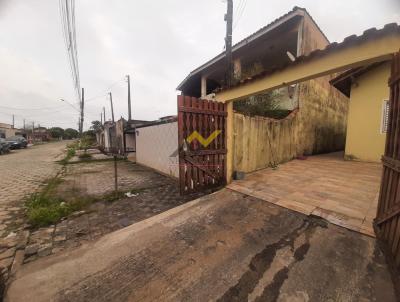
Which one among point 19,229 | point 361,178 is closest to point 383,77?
point 361,178

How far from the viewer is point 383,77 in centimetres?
683

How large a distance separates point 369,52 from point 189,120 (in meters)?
3.02

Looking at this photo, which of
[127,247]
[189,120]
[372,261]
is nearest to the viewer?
[372,261]

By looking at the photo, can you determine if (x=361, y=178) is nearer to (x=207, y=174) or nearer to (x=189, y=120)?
(x=207, y=174)

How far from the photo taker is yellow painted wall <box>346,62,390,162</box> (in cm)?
688

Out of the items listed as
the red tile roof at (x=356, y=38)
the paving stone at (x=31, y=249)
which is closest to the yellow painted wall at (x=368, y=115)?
the red tile roof at (x=356, y=38)

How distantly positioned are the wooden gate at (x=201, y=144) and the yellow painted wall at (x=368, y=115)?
6.70 meters

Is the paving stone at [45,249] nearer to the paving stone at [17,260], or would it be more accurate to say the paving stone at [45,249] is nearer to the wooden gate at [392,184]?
the paving stone at [17,260]

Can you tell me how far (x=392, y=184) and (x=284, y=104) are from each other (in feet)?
24.8

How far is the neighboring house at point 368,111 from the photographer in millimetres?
6840

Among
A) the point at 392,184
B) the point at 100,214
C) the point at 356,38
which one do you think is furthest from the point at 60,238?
the point at 356,38

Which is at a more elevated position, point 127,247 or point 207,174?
point 207,174

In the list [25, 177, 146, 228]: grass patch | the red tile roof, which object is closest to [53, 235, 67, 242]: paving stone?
[25, 177, 146, 228]: grass patch

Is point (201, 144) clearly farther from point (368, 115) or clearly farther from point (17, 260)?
point (368, 115)
